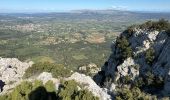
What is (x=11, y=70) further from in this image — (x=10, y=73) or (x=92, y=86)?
(x=92, y=86)

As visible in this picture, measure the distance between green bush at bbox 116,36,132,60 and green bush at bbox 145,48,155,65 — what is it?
17.6ft

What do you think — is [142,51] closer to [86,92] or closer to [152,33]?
[152,33]

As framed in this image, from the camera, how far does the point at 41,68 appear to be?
215ft

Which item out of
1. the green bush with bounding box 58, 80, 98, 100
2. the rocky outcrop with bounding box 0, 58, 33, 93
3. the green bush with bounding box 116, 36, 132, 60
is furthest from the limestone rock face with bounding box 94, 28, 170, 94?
the rocky outcrop with bounding box 0, 58, 33, 93

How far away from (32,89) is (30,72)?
10.3 metres

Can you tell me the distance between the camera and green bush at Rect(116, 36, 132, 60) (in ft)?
217

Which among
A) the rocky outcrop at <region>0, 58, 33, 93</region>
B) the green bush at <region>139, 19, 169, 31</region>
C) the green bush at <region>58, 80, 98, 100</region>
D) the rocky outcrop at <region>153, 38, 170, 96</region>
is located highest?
the green bush at <region>139, 19, 169, 31</region>

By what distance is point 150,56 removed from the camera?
60.4 meters

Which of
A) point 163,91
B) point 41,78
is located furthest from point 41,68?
point 163,91

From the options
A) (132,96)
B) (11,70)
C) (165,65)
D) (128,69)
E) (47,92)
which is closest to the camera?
(132,96)

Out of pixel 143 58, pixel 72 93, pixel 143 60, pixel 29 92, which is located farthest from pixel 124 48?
pixel 29 92

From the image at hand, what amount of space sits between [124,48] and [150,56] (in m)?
9.08

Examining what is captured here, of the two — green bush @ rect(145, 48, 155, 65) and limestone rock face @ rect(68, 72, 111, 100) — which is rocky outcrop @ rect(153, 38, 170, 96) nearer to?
green bush @ rect(145, 48, 155, 65)

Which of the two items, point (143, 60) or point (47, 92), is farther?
point (143, 60)
